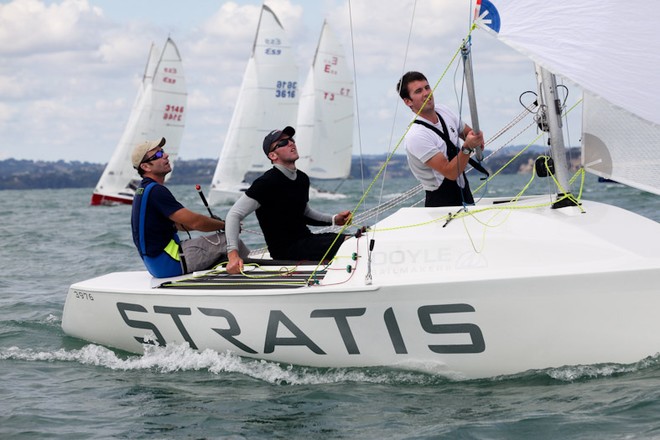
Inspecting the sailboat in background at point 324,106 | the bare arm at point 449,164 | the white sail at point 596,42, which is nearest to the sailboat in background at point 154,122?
the sailboat in background at point 324,106

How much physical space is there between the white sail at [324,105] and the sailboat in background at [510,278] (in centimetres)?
3014

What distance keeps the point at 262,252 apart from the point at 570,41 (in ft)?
9.73

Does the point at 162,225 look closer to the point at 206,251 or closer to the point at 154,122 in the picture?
the point at 206,251

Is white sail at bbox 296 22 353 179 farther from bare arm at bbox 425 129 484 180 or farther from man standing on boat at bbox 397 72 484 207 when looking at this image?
bare arm at bbox 425 129 484 180

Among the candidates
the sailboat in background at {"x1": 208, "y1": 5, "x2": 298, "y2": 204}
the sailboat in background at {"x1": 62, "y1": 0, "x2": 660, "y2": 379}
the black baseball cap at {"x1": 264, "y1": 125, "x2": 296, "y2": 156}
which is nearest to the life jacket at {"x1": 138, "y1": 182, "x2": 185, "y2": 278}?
the sailboat in background at {"x1": 62, "y1": 0, "x2": 660, "y2": 379}

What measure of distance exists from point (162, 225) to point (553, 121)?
2.48 m

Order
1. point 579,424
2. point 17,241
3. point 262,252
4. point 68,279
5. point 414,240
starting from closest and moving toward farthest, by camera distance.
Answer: point 579,424, point 414,240, point 262,252, point 68,279, point 17,241

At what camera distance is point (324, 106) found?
35875 mm

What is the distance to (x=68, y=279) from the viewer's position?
10.3 m

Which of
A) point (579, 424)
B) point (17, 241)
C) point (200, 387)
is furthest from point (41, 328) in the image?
point (17, 241)

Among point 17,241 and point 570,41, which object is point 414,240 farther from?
point 17,241

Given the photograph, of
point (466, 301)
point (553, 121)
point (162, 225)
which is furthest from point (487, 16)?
point (162, 225)

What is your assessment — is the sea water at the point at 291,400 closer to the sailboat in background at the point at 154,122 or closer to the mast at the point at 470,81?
the mast at the point at 470,81

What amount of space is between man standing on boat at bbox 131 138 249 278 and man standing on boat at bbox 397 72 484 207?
129 centimetres
